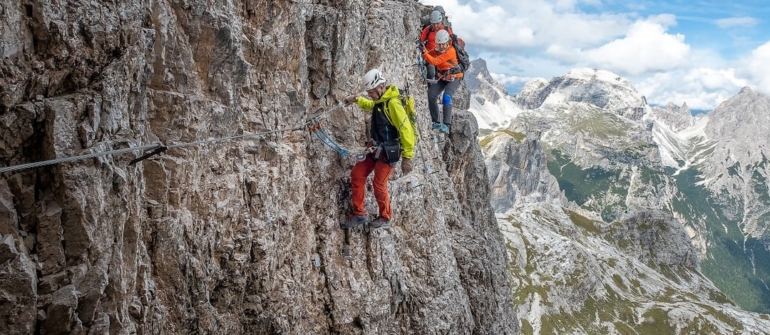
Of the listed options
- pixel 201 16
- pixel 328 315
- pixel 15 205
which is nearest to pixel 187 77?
pixel 201 16

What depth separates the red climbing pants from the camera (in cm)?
1828

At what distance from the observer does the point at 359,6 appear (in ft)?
68.1

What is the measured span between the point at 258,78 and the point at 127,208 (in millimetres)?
6408

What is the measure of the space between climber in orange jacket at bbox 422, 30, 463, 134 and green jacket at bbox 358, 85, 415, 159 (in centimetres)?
899

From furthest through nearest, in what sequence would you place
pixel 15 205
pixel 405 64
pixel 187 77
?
pixel 405 64 < pixel 187 77 < pixel 15 205

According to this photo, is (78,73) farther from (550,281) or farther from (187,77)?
(550,281)

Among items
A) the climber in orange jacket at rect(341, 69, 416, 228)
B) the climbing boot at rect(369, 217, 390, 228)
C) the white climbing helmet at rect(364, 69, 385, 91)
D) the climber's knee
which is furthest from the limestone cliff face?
the climber's knee

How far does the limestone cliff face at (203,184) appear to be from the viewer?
8609 mm

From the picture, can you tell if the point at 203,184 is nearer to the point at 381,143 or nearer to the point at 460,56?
the point at 381,143

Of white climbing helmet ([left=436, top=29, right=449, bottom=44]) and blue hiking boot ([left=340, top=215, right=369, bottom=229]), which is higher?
white climbing helmet ([left=436, top=29, right=449, bottom=44])

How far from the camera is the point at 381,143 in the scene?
58.5 feet

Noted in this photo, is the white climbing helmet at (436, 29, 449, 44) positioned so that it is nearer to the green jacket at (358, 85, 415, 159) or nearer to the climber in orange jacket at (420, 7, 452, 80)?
the climber in orange jacket at (420, 7, 452, 80)

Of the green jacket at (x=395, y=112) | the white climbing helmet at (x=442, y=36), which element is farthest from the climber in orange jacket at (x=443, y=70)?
the green jacket at (x=395, y=112)

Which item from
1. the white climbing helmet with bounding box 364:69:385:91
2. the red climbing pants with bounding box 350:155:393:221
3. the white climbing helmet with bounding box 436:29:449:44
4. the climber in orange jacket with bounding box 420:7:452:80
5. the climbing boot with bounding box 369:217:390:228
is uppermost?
the climber in orange jacket with bounding box 420:7:452:80
